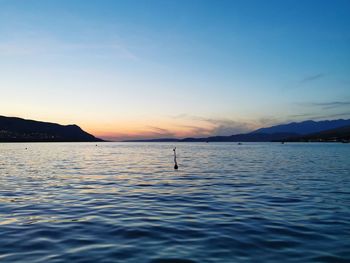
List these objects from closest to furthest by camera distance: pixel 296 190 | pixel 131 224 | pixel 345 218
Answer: pixel 131 224, pixel 345 218, pixel 296 190

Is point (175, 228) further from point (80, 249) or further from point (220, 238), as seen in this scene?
point (80, 249)

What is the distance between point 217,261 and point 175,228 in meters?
4.82

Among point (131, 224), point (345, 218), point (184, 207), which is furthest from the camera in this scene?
point (184, 207)

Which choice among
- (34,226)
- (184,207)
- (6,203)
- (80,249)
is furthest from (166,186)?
(80,249)

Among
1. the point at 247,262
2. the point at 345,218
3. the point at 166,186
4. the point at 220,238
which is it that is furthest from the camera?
the point at 166,186

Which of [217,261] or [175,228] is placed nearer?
[217,261]

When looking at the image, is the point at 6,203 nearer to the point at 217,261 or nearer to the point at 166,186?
the point at 166,186

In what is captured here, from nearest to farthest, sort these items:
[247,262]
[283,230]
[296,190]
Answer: [247,262] < [283,230] < [296,190]

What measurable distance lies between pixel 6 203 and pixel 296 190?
2463 centimetres

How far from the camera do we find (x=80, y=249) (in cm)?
1255

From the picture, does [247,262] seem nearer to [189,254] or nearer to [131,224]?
[189,254]

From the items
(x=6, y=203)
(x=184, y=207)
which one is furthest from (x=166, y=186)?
(x=6, y=203)

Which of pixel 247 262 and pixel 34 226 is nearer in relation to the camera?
pixel 247 262

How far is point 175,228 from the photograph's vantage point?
627 inches
